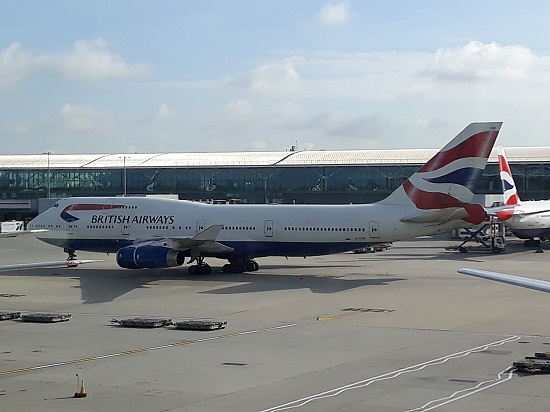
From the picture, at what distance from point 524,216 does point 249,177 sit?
43304 millimetres

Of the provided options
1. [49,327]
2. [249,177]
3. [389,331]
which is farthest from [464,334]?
[249,177]

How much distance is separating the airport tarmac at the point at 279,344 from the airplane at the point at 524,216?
2267 centimetres

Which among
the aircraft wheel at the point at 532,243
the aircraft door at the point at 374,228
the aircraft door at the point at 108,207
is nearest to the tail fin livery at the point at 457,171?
the aircraft door at the point at 374,228

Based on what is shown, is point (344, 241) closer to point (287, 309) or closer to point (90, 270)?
point (287, 309)

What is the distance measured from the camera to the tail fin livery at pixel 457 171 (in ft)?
145

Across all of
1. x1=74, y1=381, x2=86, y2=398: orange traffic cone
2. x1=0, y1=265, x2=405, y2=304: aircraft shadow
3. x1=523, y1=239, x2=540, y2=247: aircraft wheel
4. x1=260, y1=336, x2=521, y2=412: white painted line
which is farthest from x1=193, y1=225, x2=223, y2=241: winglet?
x1=523, y1=239, x2=540, y2=247: aircraft wheel

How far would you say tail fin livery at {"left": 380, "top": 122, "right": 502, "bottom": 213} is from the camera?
145 ft

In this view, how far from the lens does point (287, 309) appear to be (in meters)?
35.2

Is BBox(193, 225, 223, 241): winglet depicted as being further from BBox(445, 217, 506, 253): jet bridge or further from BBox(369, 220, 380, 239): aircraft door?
BBox(445, 217, 506, 253): jet bridge

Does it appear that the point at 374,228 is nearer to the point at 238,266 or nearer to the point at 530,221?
the point at 238,266

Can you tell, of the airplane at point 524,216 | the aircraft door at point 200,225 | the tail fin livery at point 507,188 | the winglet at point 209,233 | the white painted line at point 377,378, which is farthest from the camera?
the tail fin livery at point 507,188

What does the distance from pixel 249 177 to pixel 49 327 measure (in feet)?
264

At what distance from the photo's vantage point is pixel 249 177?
110062 mm

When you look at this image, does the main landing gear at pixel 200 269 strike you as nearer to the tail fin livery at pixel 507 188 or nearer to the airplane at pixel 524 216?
the airplane at pixel 524 216
